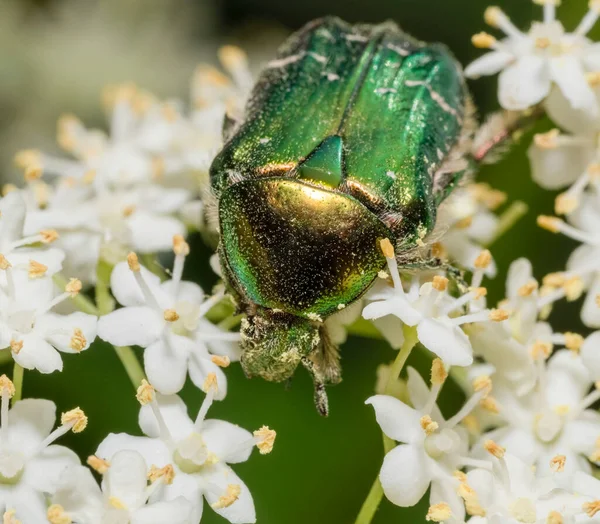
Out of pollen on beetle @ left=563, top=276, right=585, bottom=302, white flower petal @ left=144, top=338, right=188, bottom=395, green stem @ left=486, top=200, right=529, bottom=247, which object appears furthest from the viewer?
green stem @ left=486, top=200, right=529, bottom=247

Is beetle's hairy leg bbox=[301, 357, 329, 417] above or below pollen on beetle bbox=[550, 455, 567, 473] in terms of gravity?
above

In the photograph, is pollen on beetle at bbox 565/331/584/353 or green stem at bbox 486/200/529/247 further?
green stem at bbox 486/200/529/247

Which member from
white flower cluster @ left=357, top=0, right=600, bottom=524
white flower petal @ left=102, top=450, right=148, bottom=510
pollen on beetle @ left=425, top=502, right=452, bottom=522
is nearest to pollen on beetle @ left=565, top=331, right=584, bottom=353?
white flower cluster @ left=357, top=0, right=600, bottom=524

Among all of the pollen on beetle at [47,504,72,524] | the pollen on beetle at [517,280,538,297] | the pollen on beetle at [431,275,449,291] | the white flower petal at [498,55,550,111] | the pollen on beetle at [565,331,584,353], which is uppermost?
the white flower petal at [498,55,550,111]

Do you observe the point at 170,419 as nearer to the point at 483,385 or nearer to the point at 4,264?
the point at 4,264

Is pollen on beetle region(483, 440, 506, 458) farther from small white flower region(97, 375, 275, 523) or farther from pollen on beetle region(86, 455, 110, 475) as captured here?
pollen on beetle region(86, 455, 110, 475)

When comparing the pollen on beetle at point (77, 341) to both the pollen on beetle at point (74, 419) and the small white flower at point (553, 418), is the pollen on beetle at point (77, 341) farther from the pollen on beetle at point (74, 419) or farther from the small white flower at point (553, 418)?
the small white flower at point (553, 418)

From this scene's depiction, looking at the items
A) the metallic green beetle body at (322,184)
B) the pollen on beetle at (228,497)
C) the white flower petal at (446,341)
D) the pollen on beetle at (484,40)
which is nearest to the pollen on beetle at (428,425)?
the white flower petal at (446,341)

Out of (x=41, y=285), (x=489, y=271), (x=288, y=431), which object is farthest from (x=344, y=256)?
(x=288, y=431)
